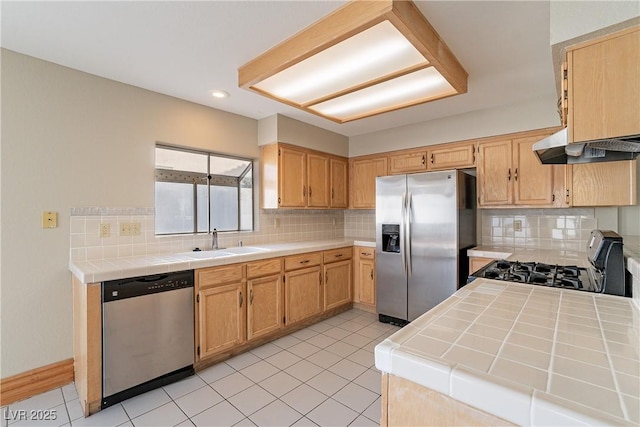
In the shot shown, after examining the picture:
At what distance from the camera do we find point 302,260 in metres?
3.25

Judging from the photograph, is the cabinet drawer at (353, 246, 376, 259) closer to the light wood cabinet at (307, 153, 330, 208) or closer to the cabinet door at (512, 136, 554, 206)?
the light wood cabinet at (307, 153, 330, 208)

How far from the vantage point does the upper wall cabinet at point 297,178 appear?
344 centimetres

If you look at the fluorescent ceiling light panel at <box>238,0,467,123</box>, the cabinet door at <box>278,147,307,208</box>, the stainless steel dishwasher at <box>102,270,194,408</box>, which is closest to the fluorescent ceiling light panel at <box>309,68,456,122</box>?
the fluorescent ceiling light panel at <box>238,0,467,123</box>

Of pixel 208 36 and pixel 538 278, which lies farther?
pixel 208 36

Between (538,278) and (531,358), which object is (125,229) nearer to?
(531,358)

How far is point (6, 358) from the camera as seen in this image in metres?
2.02

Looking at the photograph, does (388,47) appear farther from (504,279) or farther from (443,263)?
(443,263)

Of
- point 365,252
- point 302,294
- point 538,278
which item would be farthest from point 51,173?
point 538,278

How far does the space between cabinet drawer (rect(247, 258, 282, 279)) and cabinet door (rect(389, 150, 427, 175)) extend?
6.50 ft

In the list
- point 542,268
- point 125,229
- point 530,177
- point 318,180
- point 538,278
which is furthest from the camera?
point 318,180

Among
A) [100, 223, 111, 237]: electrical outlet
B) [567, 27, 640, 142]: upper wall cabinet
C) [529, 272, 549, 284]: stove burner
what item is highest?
[567, 27, 640, 142]: upper wall cabinet

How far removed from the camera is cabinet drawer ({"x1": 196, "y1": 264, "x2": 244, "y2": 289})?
7.91 ft

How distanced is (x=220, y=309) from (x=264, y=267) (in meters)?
0.55

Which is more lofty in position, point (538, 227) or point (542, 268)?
point (538, 227)
